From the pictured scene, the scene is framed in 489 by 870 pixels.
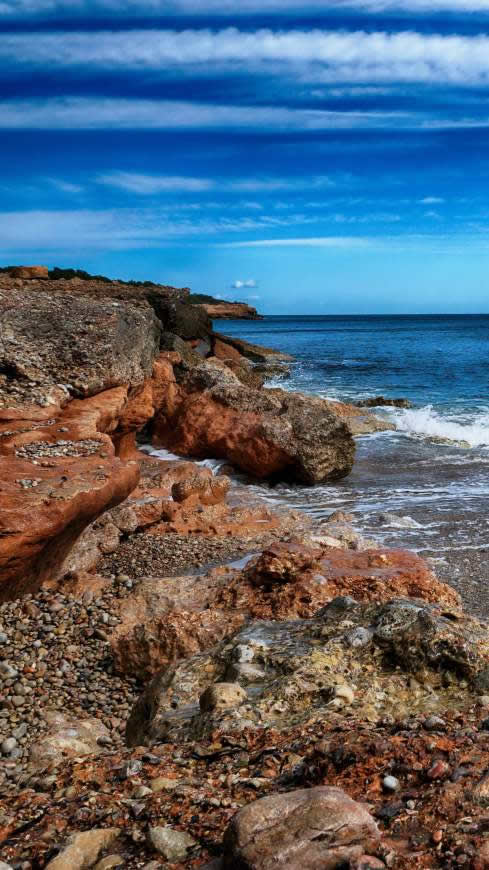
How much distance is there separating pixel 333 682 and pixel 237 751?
2.76ft

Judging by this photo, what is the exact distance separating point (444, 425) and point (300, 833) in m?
20.1

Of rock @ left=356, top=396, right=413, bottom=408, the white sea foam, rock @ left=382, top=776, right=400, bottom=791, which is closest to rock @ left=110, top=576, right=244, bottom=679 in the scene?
rock @ left=382, top=776, right=400, bottom=791

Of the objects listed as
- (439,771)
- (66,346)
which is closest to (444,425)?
(66,346)

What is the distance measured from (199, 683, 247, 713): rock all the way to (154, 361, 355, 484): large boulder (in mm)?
10202

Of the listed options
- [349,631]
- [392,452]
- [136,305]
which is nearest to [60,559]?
[349,631]

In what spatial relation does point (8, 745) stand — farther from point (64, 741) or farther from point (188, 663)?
point (188, 663)

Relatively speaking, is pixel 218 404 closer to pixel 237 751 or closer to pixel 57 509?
pixel 57 509

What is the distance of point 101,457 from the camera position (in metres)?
8.27

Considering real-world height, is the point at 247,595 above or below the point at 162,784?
below

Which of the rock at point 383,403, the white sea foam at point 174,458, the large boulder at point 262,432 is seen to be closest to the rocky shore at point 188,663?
the large boulder at point 262,432

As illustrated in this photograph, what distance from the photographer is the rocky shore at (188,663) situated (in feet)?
9.09

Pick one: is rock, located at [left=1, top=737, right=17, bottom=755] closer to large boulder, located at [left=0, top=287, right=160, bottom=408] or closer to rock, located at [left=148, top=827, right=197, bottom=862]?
rock, located at [left=148, top=827, right=197, bottom=862]

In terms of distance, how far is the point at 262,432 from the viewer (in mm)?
14586

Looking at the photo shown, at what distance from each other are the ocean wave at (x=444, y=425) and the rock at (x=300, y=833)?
685 inches
